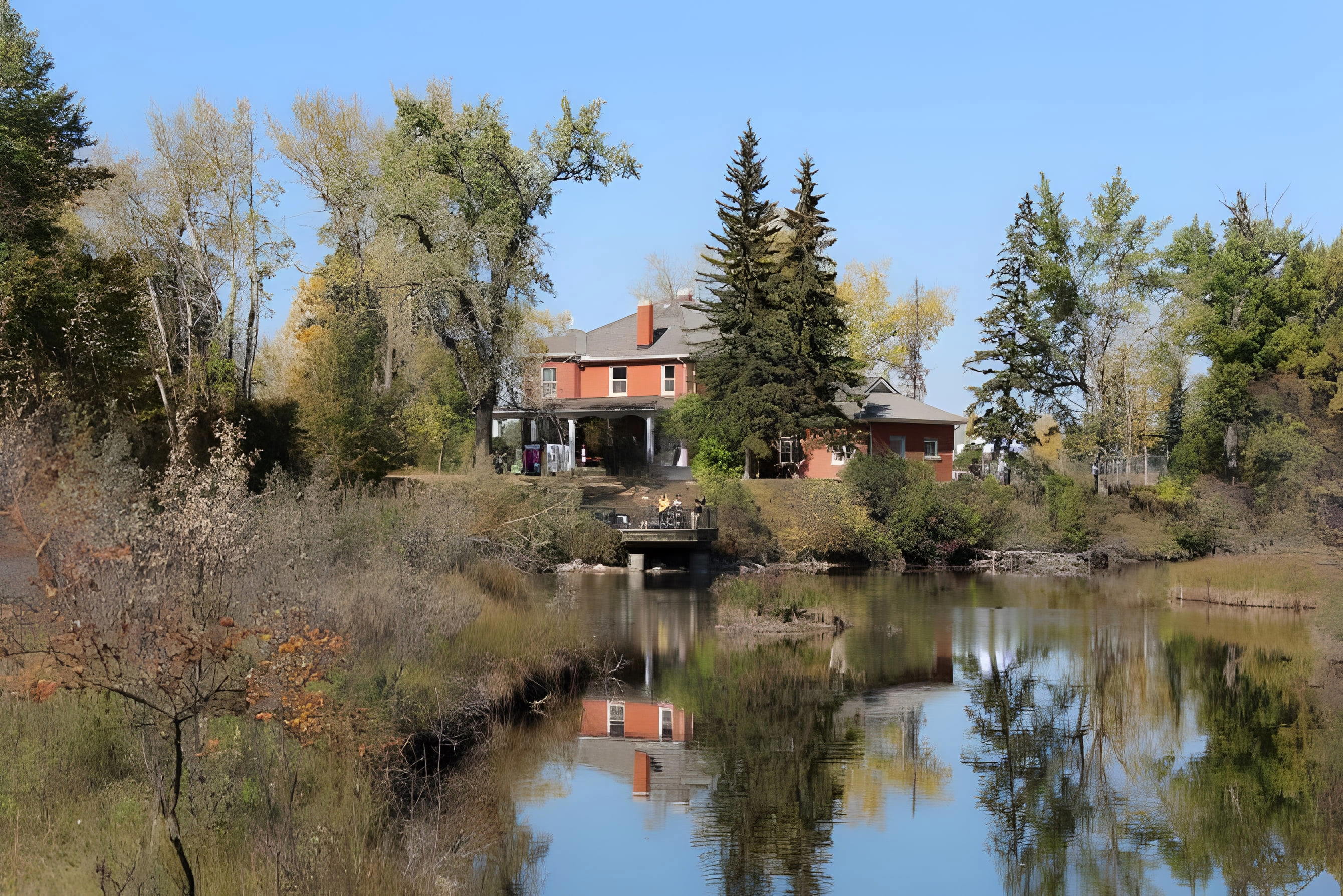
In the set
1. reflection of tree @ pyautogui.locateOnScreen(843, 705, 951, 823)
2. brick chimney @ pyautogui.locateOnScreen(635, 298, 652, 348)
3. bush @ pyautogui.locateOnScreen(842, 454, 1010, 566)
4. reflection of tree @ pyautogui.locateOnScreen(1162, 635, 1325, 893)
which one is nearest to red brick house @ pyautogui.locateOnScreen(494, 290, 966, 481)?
brick chimney @ pyautogui.locateOnScreen(635, 298, 652, 348)

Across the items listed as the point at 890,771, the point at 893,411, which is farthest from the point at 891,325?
the point at 890,771

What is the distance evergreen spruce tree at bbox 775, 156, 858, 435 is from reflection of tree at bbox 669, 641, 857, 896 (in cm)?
2540

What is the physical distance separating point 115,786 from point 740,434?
4000 centimetres

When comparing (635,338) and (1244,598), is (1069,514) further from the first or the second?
(635,338)

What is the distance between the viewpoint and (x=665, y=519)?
4378 centimetres

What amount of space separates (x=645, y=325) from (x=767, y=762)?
4323 cm

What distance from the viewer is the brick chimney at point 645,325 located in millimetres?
57500

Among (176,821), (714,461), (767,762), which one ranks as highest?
(714,461)

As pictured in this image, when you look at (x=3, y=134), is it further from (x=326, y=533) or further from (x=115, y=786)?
(x=115, y=786)

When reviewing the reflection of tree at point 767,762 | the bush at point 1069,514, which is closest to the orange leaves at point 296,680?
the reflection of tree at point 767,762

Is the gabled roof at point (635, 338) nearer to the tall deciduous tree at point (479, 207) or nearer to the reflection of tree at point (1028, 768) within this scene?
the tall deciduous tree at point (479, 207)

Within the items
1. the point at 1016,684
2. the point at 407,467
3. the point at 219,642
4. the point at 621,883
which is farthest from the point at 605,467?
the point at 219,642

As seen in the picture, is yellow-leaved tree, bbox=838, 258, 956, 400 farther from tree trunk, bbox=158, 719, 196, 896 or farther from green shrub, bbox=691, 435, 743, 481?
tree trunk, bbox=158, 719, 196, 896

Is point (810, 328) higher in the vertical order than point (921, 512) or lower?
higher
